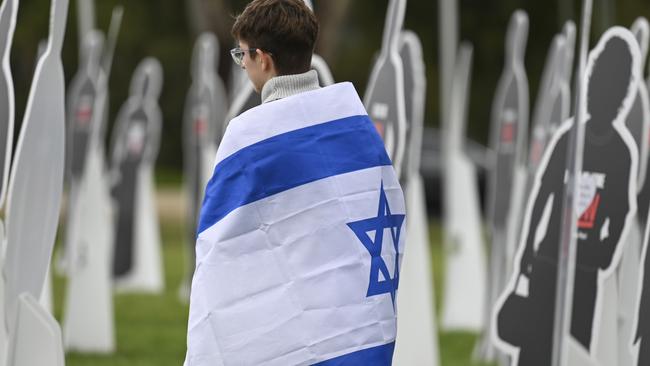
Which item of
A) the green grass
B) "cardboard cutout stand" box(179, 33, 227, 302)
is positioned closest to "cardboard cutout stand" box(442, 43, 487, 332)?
the green grass

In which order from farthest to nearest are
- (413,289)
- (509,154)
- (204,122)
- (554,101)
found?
1. (204,122)
2. (509,154)
3. (554,101)
4. (413,289)

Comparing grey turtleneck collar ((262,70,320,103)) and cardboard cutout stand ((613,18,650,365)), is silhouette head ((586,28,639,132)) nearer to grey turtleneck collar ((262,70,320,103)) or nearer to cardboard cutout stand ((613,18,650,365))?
cardboard cutout stand ((613,18,650,365))

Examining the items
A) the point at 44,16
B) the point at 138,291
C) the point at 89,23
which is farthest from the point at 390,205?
the point at 44,16

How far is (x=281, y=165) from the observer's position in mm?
4430

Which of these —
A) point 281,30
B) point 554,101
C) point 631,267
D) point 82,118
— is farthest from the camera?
point 82,118

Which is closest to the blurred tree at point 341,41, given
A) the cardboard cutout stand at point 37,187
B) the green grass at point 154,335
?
the green grass at point 154,335

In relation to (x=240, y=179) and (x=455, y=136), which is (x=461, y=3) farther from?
(x=240, y=179)

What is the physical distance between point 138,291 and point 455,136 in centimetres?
395

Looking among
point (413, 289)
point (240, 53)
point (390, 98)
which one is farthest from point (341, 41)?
point (240, 53)

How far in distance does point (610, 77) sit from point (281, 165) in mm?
2350

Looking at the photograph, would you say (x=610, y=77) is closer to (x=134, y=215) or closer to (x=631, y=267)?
(x=631, y=267)

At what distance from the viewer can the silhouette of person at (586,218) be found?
6.20 meters

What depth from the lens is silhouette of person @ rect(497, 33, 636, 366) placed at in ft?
20.4

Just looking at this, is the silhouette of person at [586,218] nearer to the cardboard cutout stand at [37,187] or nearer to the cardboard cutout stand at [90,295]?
the cardboard cutout stand at [37,187]
